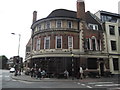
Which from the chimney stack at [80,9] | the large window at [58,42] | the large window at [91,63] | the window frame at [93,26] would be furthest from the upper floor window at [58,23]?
the large window at [91,63]

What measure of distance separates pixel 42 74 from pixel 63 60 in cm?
417

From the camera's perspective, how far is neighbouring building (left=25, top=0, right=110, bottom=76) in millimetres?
25812

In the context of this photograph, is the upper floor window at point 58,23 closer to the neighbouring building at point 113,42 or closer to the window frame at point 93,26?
the window frame at point 93,26

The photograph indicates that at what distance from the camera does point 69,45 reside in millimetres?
26734

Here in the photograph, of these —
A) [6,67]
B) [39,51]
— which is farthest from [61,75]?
[6,67]

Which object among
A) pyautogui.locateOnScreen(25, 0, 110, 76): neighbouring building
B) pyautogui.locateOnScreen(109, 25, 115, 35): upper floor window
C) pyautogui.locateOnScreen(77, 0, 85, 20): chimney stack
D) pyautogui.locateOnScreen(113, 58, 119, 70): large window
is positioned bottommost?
pyautogui.locateOnScreen(113, 58, 119, 70): large window

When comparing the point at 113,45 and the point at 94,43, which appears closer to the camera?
the point at 94,43

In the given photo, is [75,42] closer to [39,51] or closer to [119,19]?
[39,51]

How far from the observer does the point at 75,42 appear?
27078 millimetres

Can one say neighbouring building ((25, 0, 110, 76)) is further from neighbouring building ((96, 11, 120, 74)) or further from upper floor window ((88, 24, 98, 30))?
neighbouring building ((96, 11, 120, 74))

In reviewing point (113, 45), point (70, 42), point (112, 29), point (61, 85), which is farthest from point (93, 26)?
point (61, 85)

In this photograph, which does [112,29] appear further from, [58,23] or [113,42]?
[58,23]

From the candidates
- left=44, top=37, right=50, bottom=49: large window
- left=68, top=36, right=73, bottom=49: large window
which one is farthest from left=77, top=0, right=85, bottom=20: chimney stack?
left=44, top=37, right=50, bottom=49: large window

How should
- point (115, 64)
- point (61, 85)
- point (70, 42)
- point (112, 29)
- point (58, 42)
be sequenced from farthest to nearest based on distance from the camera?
point (112, 29) < point (115, 64) < point (70, 42) < point (58, 42) < point (61, 85)
